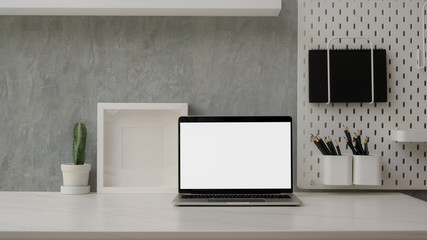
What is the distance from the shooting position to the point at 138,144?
4.70 ft

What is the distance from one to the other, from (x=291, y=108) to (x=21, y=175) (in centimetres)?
92

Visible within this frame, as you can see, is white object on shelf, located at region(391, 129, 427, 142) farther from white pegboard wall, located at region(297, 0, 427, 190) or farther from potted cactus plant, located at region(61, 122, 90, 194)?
potted cactus plant, located at region(61, 122, 90, 194)

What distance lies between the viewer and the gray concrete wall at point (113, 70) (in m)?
1.45

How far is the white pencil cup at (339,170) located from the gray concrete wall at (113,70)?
245 millimetres

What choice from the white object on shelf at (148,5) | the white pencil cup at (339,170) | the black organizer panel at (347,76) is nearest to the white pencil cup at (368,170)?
→ the white pencil cup at (339,170)

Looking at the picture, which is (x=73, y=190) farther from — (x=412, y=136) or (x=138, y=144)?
(x=412, y=136)

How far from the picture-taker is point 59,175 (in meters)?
Answer: 1.45

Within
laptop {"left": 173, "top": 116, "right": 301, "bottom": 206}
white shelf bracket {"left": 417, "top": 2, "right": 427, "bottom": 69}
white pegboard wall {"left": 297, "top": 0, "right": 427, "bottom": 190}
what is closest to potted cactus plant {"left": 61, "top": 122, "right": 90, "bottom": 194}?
laptop {"left": 173, "top": 116, "right": 301, "bottom": 206}

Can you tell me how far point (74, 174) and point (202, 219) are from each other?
1.80 feet

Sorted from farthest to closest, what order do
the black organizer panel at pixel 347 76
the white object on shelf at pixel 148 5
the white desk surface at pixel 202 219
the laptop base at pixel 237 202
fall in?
the black organizer panel at pixel 347 76
the white object on shelf at pixel 148 5
the laptop base at pixel 237 202
the white desk surface at pixel 202 219

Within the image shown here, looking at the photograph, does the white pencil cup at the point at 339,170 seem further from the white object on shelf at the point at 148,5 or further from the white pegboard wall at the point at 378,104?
the white object on shelf at the point at 148,5

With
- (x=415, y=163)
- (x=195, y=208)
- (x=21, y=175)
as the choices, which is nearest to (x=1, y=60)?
(x=21, y=175)

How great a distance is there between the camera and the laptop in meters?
1.28

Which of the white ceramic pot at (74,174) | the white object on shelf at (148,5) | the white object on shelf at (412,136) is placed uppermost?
the white object on shelf at (148,5)
